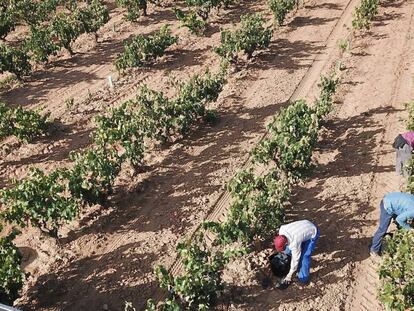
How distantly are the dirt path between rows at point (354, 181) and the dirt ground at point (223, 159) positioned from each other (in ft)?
0.09

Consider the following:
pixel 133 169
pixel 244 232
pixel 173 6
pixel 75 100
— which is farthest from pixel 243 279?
pixel 173 6

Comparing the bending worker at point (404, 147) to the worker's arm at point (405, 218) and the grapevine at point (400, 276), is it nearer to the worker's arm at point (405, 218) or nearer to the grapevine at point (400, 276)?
the worker's arm at point (405, 218)

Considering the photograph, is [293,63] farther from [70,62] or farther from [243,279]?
[243,279]

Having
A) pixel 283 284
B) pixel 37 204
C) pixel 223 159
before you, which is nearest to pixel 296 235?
pixel 283 284

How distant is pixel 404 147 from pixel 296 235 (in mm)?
4020

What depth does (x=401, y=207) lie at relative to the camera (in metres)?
8.34

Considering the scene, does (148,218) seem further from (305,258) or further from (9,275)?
(305,258)

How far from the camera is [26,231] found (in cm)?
1047

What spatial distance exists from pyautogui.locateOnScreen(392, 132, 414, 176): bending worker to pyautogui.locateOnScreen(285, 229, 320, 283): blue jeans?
11.0ft

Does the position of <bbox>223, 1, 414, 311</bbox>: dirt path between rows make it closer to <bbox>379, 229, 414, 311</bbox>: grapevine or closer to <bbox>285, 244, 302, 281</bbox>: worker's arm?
<bbox>285, 244, 302, 281</bbox>: worker's arm

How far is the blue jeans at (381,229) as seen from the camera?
860 cm

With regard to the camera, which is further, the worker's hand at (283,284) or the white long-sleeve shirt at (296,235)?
the worker's hand at (283,284)

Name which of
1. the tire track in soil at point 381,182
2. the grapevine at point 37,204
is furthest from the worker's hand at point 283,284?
the grapevine at point 37,204

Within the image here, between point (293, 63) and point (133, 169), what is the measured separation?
25.7 feet
